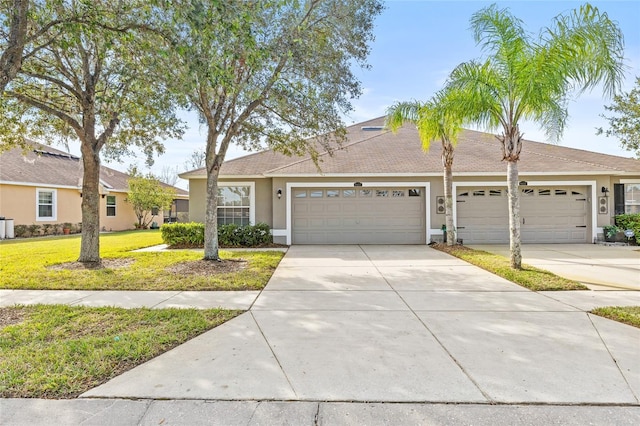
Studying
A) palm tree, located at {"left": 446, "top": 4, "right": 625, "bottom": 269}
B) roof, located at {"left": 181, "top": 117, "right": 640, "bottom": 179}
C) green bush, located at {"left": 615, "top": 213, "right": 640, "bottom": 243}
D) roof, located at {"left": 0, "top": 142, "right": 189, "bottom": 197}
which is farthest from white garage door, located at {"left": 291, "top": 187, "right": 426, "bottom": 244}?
roof, located at {"left": 0, "top": 142, "right": 189, "bottom": 197}

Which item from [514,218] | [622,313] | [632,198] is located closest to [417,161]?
[514,218]

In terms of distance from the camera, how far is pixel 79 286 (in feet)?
19.7

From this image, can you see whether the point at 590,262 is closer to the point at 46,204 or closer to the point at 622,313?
the point at 622,313

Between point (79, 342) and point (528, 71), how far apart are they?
28.3 feet

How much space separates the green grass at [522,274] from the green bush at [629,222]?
6511 mm

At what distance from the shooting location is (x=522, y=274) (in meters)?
6.73

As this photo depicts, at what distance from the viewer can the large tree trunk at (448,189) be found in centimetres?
1086

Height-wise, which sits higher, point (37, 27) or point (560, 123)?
point (37, 27)

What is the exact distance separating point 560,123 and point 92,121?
10945mm

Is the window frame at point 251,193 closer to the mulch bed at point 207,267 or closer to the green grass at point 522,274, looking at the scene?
the mulch bed at point 207,267

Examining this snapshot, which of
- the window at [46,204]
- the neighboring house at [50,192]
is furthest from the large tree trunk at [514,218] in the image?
the window at [46,204]

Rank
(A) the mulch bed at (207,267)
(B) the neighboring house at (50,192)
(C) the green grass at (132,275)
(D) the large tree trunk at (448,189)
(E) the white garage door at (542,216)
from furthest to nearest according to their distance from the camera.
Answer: (B) the neighboring house at (50,192), (E) the white garage door at (542,216), (D) the large tree trunk at (448,189), (A) the mulch bed at (207,267), (C) the green grass at (132,275)

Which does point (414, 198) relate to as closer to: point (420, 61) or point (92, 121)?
point (420, 61)

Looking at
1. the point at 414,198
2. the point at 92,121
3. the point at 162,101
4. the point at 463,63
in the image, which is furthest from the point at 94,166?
the point at 414,198
